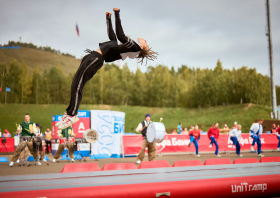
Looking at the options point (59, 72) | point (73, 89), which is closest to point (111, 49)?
point (73, 89)

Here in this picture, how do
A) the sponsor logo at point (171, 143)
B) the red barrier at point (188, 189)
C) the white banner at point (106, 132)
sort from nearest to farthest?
the red barrier at point (188, 189) < the white banner at point (106, 132) < the sponsor logo at point (171, 143)

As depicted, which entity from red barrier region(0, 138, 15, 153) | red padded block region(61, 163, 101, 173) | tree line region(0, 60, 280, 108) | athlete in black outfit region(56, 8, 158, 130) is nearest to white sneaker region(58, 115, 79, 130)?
athlete in black outfit region(56, 8, 158, 130)

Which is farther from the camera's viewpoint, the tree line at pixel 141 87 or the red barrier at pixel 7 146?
the tree line at pixel 141 87

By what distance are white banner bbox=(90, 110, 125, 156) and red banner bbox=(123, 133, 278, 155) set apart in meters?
0.65

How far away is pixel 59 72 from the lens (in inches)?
3086

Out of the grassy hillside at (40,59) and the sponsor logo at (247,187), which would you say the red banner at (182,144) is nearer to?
the sponsor logo at (247,187)

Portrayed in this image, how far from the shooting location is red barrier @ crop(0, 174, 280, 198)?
3760 millimetres

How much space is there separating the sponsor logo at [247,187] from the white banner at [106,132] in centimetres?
1319

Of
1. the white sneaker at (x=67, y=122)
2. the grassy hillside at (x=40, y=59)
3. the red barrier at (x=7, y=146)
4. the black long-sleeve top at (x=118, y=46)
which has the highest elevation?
the grassy hillside at (x=40, y=59)

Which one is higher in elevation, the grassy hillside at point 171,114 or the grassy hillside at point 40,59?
the grassy hillside at point 40,59

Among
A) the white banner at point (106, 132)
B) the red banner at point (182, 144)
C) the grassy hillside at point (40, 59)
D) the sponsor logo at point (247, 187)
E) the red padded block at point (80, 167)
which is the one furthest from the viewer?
the grassy hillside at point (40, 59)

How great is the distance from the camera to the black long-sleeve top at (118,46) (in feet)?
13.4

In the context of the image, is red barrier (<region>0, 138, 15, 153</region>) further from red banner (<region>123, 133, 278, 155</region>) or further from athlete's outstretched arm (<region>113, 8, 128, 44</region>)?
athlete's outstretched arm (<region>113, 8, 128, 44</region>)

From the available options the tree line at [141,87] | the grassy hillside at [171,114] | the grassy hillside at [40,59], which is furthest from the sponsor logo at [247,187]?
the grassy hillside at [40,59]
